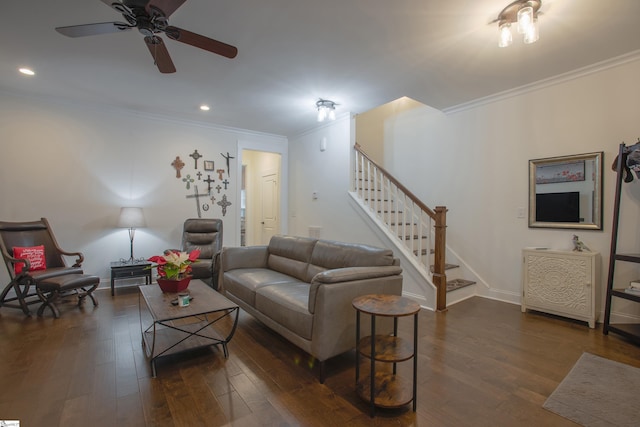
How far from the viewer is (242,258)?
12.3 ft

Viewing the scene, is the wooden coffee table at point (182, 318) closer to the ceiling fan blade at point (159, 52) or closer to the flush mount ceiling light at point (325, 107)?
the ceiling fan blade at point (159, 52)

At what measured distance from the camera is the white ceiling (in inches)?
90.1

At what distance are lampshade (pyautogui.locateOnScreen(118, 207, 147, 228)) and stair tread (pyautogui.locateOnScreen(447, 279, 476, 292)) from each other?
14.2 feet

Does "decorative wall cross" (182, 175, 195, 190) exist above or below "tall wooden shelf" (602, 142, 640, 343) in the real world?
above

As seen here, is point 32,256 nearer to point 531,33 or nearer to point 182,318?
point 182,318

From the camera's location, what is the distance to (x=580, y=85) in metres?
3.29

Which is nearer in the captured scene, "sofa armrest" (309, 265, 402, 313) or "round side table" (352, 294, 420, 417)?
"round side table" (352, 294, 420, 417)

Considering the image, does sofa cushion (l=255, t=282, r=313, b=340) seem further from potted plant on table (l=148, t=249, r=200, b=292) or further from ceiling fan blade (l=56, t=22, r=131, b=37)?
ceiling fan blade (l=56, t=22, r=131, b=37)

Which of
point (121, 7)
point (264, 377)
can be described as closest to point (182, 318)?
point (264, 377)

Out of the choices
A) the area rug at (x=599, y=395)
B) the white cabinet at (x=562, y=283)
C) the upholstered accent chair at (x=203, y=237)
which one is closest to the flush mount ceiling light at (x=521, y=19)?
the white cabinet at (x=562, y=283)

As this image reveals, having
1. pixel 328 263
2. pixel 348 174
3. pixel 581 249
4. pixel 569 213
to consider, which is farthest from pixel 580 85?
pixel 328 263

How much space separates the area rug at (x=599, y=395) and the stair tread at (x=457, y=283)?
1.60 meters

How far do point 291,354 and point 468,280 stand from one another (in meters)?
2.92

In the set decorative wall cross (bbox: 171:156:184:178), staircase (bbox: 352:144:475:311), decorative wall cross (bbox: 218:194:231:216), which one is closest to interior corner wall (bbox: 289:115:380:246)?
staircase (bbox: 352:144:475:311)
